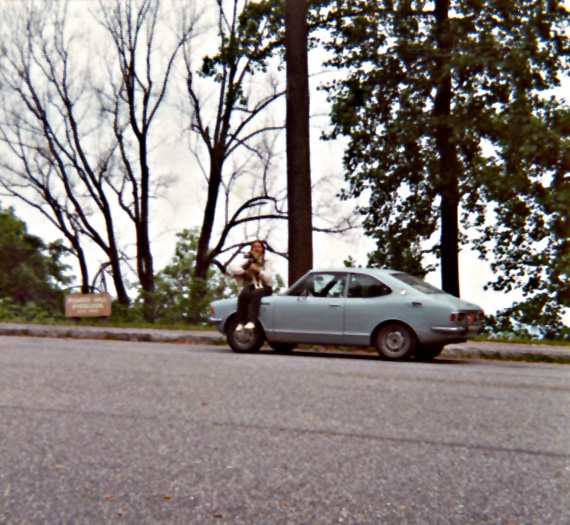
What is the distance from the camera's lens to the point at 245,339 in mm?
14273

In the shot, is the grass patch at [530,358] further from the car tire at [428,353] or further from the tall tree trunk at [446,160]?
the tall tree trunk at [446,160]

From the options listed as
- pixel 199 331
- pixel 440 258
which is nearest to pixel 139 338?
pixel 199 331

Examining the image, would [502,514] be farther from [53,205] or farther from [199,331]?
[53,205]

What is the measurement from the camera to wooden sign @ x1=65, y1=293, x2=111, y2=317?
2181cm

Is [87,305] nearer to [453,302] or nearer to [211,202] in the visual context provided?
[211,202]

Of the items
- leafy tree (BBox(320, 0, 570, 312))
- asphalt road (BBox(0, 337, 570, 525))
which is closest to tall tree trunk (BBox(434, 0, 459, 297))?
leafy tree (BBox(320, 0, 570, 312))

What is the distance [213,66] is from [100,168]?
633 centimetres

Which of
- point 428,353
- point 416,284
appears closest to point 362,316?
point 416,284

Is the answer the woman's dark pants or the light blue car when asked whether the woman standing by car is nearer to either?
the woman's dark pants

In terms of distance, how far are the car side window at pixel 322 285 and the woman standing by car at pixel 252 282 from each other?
0.49 m

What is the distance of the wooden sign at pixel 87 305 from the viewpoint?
71.6ft

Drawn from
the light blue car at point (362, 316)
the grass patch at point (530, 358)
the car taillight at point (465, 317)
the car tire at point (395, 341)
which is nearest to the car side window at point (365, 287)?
the light blue car at point (362, 316)

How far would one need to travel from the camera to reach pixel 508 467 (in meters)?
5.59

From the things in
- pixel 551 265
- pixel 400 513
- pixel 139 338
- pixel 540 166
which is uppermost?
pixel 540 166
